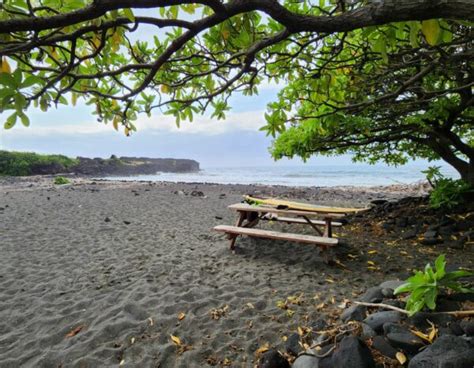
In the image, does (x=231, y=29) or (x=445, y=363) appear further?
(x=231, y=29)

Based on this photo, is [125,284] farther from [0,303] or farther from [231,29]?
[231,29]

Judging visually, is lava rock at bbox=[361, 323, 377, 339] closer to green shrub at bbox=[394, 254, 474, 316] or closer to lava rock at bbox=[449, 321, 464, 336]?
green shrub at bbox=[394, 254, 474, 316]

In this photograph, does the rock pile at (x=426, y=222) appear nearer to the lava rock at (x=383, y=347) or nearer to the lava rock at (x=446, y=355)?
the lava rock at (x=383, y=347)

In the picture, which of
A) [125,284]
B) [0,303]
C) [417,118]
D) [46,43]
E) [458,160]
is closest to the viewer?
[46,43]

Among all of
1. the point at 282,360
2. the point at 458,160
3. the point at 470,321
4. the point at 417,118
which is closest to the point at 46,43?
the point at 282,360

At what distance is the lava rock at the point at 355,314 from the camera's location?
9.00ft

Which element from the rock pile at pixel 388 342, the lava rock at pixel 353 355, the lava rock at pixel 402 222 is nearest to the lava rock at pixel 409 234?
the lava rock at pixel 402 222

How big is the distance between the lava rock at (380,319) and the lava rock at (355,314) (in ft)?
0.66

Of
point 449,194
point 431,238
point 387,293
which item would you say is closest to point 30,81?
point 387,293

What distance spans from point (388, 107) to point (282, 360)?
16.1 feet

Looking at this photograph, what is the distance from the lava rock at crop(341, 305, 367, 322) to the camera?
2744 millimetres

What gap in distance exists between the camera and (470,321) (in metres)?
2.13

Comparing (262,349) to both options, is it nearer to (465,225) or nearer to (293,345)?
(293,345)

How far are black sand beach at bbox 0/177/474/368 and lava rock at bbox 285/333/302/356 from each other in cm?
19
